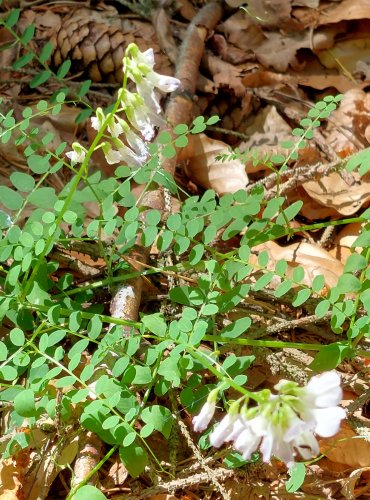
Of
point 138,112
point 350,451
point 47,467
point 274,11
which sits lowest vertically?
point 350,451

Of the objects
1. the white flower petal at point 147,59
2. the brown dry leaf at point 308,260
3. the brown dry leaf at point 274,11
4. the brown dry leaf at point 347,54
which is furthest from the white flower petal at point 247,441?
the brown dry leaf at point 274,11

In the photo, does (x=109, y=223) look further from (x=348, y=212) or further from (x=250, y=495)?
(x=348, y=212)

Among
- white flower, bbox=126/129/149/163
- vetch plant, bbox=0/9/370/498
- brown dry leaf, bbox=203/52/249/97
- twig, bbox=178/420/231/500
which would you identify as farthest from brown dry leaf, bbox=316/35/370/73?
twig, bbox=178/420/231/500

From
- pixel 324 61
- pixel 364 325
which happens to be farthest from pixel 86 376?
pixel 324 61

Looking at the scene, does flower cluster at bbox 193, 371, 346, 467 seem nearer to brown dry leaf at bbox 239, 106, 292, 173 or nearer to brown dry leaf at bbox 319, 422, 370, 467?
brown dry leaf at bbox 319, 422, 370, 467

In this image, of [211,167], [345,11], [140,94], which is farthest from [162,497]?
[345,11]

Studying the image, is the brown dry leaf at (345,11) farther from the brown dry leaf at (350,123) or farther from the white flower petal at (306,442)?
the white flower petal at (306,442)

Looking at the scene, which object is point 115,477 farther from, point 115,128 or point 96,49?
point 96,49
